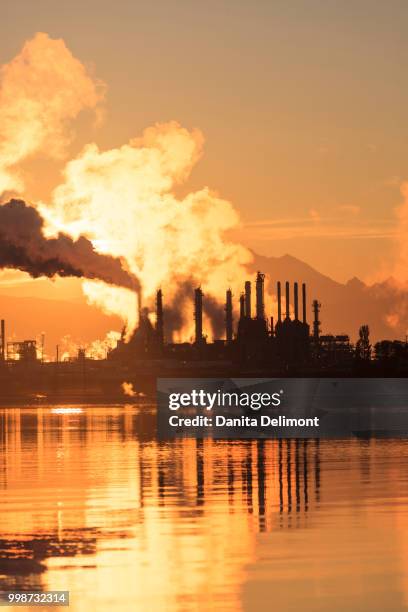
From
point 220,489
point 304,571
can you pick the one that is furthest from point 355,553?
point 220,489

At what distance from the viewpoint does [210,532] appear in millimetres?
34344

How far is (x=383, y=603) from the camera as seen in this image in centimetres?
2506

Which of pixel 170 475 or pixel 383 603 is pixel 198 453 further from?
pixel 383 603

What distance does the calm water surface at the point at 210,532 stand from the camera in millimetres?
26047

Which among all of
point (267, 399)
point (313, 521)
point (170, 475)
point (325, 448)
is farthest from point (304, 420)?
point (313, 521)

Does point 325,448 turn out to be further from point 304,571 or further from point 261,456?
point 304,571

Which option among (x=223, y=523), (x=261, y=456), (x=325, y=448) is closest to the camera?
(x=223, y=523)

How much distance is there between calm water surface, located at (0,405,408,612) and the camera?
85.5 feet

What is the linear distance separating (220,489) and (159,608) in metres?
22.8

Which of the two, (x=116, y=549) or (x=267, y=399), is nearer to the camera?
(x=116, y=549)

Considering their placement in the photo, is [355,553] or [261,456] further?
[261,456]

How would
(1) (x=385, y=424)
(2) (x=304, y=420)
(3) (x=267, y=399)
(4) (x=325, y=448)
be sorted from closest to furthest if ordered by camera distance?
1. (4) (x=325, y=448)
2. (1) (x=385, y=424)
3. (2) (x=304, y=420)
4. (3) (x=267, y=399)

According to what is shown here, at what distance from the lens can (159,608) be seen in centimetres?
2436

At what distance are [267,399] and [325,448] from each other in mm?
98394
